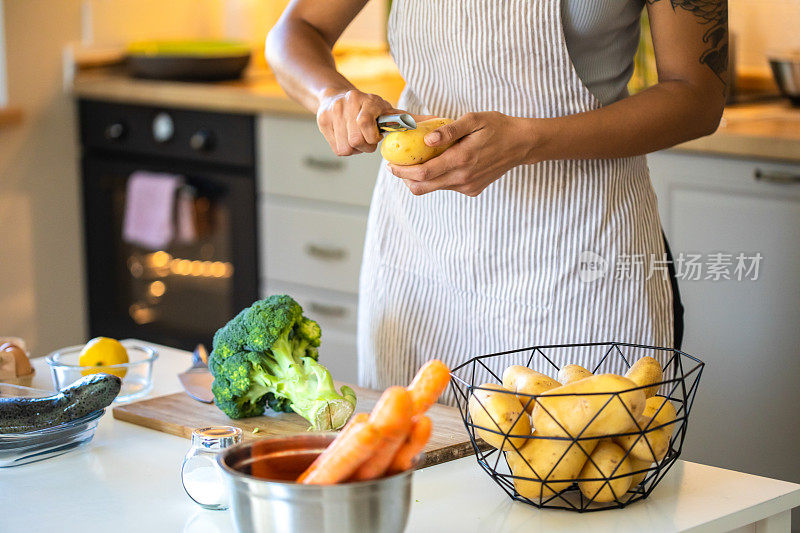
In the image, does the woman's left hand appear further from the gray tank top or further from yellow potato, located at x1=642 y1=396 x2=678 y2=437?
yellow potato, located at x1=642 y1=396 x2=678 y2=437

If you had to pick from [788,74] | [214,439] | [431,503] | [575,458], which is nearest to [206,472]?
[214,439]

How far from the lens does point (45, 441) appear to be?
110 cm

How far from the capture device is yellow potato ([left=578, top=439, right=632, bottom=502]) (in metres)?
0.91

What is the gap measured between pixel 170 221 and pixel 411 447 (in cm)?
239

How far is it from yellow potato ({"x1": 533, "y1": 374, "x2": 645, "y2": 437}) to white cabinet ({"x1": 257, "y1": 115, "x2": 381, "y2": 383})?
184cm

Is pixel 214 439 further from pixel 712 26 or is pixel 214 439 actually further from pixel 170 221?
pixel 170 221

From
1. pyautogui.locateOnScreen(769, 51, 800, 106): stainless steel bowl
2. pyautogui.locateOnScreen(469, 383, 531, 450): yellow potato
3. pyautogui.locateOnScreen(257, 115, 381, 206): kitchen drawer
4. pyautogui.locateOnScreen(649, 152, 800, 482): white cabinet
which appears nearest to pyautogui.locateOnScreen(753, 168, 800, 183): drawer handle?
pyautogui.locateOnScreen(649, 152, 800, 482): white cabinet

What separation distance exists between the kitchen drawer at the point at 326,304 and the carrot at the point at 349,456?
2028 millimetres

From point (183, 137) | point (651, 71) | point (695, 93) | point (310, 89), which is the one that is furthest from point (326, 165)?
point (695, 93)

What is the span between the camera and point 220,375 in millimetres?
1190

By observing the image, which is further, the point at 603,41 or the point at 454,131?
the point at 603,41

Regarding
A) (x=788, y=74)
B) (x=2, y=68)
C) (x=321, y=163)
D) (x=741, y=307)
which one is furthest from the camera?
(x=2, y=68)

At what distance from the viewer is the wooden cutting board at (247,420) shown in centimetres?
111

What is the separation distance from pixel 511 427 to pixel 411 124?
1.48 ft
